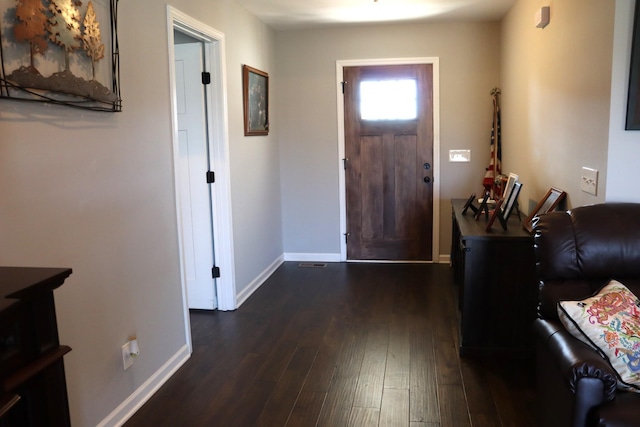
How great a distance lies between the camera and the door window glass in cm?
514

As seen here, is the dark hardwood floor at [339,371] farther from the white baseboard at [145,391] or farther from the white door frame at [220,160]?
the white door frame at [220,160]

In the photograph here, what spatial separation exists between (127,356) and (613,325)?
7.00 ft

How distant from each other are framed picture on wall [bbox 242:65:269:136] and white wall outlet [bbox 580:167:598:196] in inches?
104

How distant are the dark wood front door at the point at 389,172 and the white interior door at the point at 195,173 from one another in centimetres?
187

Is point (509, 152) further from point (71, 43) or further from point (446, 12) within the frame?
point (71, 43)

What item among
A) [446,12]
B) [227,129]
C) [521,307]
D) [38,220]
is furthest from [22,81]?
[446,12]

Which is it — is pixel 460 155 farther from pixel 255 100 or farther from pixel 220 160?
pixel 220 160

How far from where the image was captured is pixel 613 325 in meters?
1.81

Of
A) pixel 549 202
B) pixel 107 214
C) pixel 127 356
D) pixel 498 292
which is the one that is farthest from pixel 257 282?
pixel 549 202

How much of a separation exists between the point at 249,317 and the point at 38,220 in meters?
2.17

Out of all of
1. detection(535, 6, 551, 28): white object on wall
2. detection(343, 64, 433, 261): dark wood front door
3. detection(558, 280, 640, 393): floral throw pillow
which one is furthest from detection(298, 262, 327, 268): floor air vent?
detection(558, 280, 640, 393): floral throw pillow

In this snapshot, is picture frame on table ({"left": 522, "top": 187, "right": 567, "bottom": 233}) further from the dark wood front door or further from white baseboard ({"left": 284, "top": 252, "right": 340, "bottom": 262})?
white baseboard ({"left": 284, "top": 252, "right": 340, "bottom": 262})

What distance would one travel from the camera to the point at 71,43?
2.05 meters

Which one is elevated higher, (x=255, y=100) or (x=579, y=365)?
(x=255, y=100)
